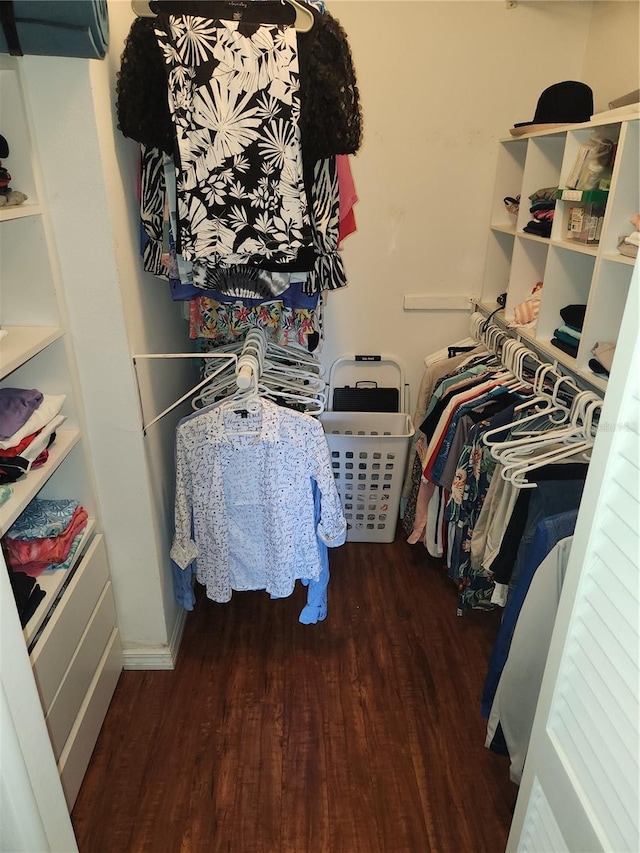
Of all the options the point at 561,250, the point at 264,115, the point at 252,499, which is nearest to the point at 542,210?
the point at 561,250

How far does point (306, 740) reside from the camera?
1769 millimetres

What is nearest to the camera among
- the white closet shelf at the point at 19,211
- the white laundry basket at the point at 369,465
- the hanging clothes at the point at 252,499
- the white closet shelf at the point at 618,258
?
the white closet shelf at the point at 19,211

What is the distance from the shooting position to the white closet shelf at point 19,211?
120 centimetres

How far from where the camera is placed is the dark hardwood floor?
1529 mm

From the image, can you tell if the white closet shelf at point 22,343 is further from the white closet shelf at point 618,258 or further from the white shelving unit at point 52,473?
the white closet shelf at point 618,258

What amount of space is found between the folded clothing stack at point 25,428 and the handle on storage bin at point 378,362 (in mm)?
1400

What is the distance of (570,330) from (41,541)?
1.68 metres

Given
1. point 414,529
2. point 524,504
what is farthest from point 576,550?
point 414,529

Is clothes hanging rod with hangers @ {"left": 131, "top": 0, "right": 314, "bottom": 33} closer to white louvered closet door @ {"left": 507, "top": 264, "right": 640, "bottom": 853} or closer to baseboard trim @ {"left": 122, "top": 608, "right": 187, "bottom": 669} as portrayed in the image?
white louvered closet door @ {"left": 507, "top": 264, "right": 640, "bottom": 853}

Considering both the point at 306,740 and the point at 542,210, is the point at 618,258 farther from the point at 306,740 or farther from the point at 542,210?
the point at 306,740

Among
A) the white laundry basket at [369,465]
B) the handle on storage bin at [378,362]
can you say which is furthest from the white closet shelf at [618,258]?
the handle on storage bin at [378,362]

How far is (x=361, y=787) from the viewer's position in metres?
1.64

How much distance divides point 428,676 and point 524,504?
81 cm

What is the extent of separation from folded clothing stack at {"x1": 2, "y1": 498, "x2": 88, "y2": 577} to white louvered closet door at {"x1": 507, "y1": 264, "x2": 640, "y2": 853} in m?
1.24
